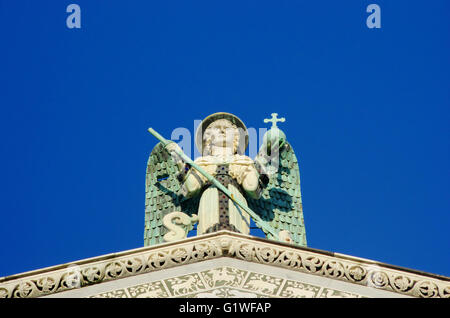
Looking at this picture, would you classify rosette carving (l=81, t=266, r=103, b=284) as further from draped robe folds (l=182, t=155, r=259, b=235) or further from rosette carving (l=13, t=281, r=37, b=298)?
draped robe folds (l=182, t=155, r=259, b=235)

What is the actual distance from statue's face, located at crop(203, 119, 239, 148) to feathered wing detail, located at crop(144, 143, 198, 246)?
95cm

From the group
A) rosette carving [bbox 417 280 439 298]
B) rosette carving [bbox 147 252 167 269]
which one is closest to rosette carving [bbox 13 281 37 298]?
rosette carving [bbox 147 252 167 269]

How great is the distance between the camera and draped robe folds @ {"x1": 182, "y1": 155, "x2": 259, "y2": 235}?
24.4m

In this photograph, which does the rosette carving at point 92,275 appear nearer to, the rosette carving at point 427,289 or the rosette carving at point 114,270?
the rosette carving at point 114,270

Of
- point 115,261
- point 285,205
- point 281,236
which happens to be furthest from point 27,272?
point 285,205

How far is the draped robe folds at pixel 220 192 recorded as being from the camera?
80.0 ft

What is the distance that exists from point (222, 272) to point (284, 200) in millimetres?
6507

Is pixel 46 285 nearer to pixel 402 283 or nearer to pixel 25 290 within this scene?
pixel 25 290

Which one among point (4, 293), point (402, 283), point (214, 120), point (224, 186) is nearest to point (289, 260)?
point (402, 283)

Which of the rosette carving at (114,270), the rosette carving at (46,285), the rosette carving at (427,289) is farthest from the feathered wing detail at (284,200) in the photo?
the rosette carving at (46,285)

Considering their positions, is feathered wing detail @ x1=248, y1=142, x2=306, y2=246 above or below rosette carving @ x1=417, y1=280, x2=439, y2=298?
above
